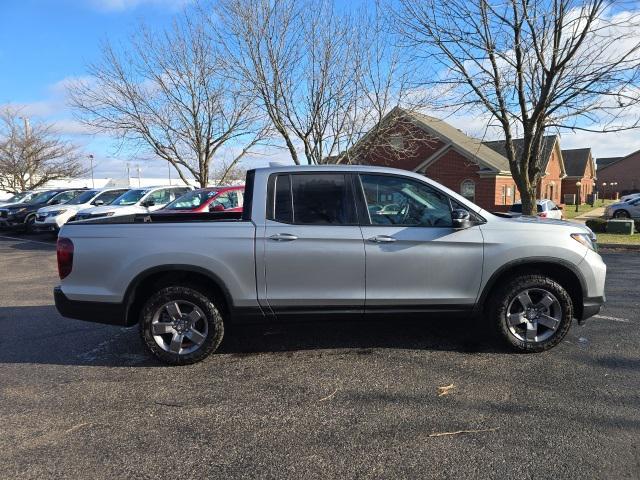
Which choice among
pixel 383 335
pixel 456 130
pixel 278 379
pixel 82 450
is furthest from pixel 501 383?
pixel 456 130

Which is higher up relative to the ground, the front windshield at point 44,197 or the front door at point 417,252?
the front windshield at point 44,197

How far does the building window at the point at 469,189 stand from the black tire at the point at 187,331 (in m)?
28.5

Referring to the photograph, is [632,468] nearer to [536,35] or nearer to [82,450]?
[82,450]

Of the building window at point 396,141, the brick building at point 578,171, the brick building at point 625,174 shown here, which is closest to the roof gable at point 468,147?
the building window at point 396,141

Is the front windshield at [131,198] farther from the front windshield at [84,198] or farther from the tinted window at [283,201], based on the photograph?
the tinted window at [283,201]

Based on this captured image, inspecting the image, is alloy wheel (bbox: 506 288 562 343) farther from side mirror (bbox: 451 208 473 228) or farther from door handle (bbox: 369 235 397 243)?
door handle (bbox: 369 235 397 243)

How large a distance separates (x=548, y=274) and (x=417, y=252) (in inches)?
53.0

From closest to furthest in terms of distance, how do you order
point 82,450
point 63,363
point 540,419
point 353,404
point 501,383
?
point 82,450 → point 540,419 → point 353,404 → point 501,383 → point 63,363

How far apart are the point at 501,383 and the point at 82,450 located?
10.1 feet

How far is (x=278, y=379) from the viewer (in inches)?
162

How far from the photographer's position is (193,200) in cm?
1191

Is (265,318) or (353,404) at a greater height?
(265,318)

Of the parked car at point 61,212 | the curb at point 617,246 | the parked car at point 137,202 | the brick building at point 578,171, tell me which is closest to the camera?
the curb at point 617,246

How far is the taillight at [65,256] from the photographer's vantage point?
169 inches
